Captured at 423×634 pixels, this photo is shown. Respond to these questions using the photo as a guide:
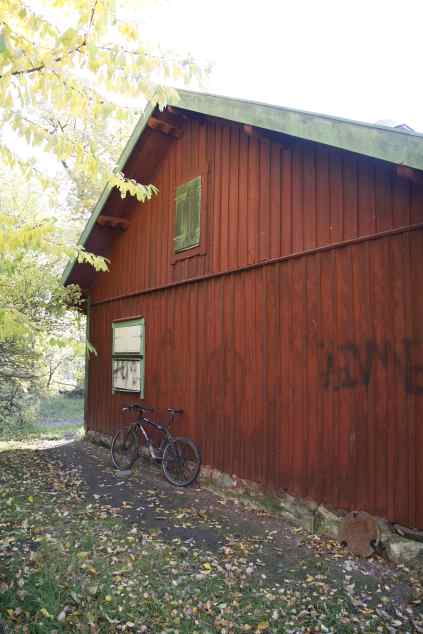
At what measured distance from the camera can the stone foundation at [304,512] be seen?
178 inches

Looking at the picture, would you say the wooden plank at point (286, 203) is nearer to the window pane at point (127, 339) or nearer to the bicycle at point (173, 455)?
the bicycle at point (173, 455)

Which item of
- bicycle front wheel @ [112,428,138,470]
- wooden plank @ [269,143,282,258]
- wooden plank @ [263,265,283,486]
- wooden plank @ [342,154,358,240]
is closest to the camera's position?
wooden plank @ [342,154,358,240]

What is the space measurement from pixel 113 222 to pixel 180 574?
7.29m

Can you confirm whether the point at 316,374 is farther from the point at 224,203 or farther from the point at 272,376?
the point at 224,203

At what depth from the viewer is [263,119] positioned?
572cm

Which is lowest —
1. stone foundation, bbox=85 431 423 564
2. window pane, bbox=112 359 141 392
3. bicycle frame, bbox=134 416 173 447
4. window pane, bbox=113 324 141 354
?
stone foundation, bbox=85 431 423 564

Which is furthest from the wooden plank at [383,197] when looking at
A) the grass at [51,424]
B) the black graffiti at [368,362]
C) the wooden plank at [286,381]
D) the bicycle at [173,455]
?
the grass at [51,424]

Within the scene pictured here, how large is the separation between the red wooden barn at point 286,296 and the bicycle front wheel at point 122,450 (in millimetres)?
714

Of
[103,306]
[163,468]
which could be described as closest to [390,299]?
[163,468]

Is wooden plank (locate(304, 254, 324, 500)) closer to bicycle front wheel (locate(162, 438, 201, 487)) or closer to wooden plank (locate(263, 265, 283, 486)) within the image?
wooden plank (locate(263, 265, 283, 486))

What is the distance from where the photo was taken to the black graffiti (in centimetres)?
461

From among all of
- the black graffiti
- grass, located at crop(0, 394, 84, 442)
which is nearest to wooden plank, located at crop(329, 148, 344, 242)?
the black graffiti

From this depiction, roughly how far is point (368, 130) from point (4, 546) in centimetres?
541

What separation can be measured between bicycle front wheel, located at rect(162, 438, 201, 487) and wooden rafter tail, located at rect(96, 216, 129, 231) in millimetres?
4818
